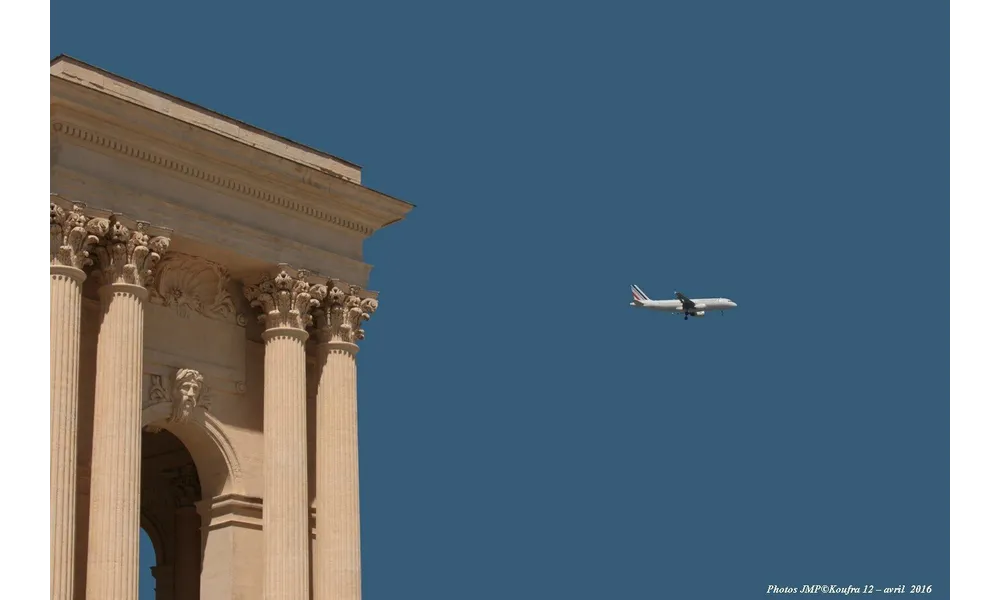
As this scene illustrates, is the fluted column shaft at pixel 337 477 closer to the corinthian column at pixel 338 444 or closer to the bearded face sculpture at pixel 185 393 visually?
the corinthian column at pixel 338 444

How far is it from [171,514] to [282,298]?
6.17 metres

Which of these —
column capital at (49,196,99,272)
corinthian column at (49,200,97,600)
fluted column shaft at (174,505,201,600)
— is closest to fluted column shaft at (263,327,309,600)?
fluted column shaft at (174,505,201,600)

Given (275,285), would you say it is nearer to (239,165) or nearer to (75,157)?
(239,165)

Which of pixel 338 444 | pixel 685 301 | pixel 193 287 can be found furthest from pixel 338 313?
pixel 685 301

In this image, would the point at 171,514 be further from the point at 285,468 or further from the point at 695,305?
the point at 695,305

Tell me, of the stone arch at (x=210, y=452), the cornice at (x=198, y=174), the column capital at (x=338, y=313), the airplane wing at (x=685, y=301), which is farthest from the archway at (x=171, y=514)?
the airplane wing at (x=685, y=301)

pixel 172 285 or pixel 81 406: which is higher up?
pixel 172 285

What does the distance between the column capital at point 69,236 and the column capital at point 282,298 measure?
4.35m

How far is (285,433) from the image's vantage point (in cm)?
2888

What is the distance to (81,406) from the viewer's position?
26.3 m

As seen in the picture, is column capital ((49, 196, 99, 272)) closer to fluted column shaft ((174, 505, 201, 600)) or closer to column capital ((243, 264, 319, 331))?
column capital ((243, 264, 319, 331))

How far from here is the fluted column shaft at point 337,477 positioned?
29.0m

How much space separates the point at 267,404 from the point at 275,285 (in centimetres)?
229

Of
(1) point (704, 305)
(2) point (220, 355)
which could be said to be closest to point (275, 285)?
(2) point (220, 355)
